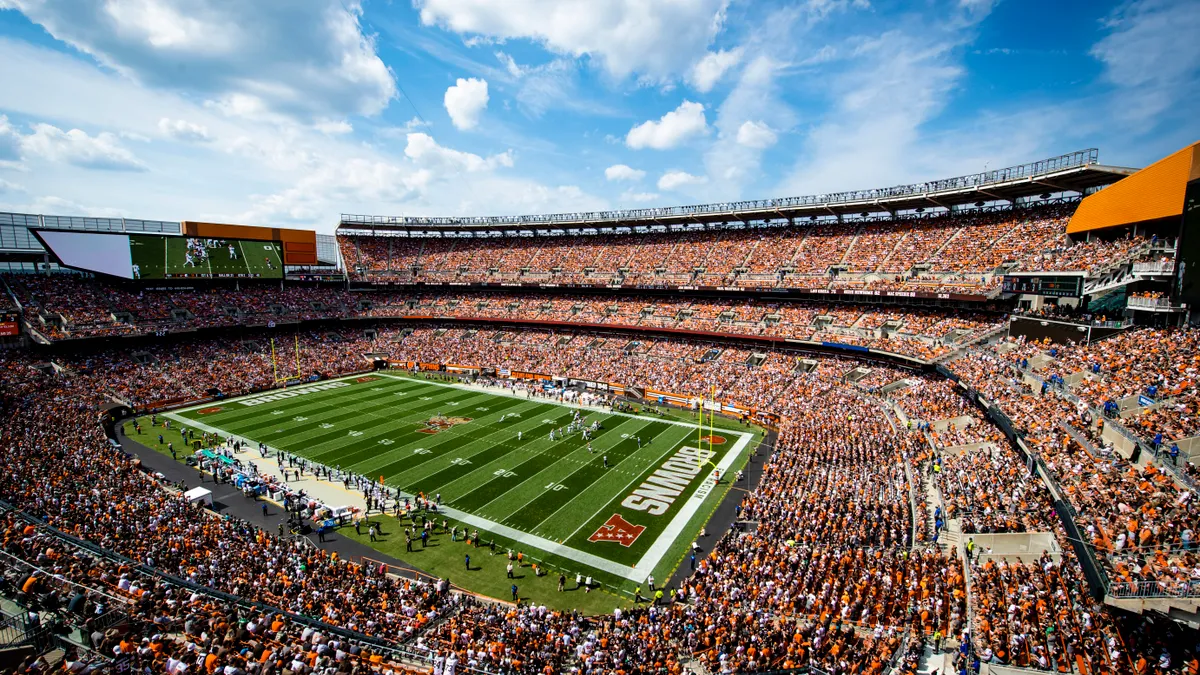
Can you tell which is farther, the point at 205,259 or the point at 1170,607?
the point at 205,259

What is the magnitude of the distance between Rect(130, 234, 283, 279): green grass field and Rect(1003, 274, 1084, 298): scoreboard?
68.0 m

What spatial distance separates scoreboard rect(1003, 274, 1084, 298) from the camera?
1100 inches

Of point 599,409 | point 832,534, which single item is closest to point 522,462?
point 599,409

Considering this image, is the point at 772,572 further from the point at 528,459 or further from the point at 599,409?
the point at 599,409

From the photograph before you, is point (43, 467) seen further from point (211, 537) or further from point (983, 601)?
point (983, 601)

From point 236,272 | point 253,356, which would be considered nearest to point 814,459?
point 253,356

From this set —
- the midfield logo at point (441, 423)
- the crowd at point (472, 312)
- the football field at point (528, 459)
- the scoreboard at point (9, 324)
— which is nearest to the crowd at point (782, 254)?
the crowd at point (472, 312)

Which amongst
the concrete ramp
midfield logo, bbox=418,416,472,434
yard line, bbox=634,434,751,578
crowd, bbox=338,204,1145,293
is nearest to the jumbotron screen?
crowd, bbox=338,204,1145,293

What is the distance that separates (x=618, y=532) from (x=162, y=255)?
5550cm

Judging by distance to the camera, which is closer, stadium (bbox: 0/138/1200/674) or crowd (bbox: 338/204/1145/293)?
stadium (bbox: 0/138/1200/674)

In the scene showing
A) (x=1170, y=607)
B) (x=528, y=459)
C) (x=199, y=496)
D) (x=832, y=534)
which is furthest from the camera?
(x=528, y=459)

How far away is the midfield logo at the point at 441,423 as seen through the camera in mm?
35584

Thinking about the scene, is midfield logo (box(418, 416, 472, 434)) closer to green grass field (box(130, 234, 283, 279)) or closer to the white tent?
the white tent

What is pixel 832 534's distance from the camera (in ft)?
63.0
